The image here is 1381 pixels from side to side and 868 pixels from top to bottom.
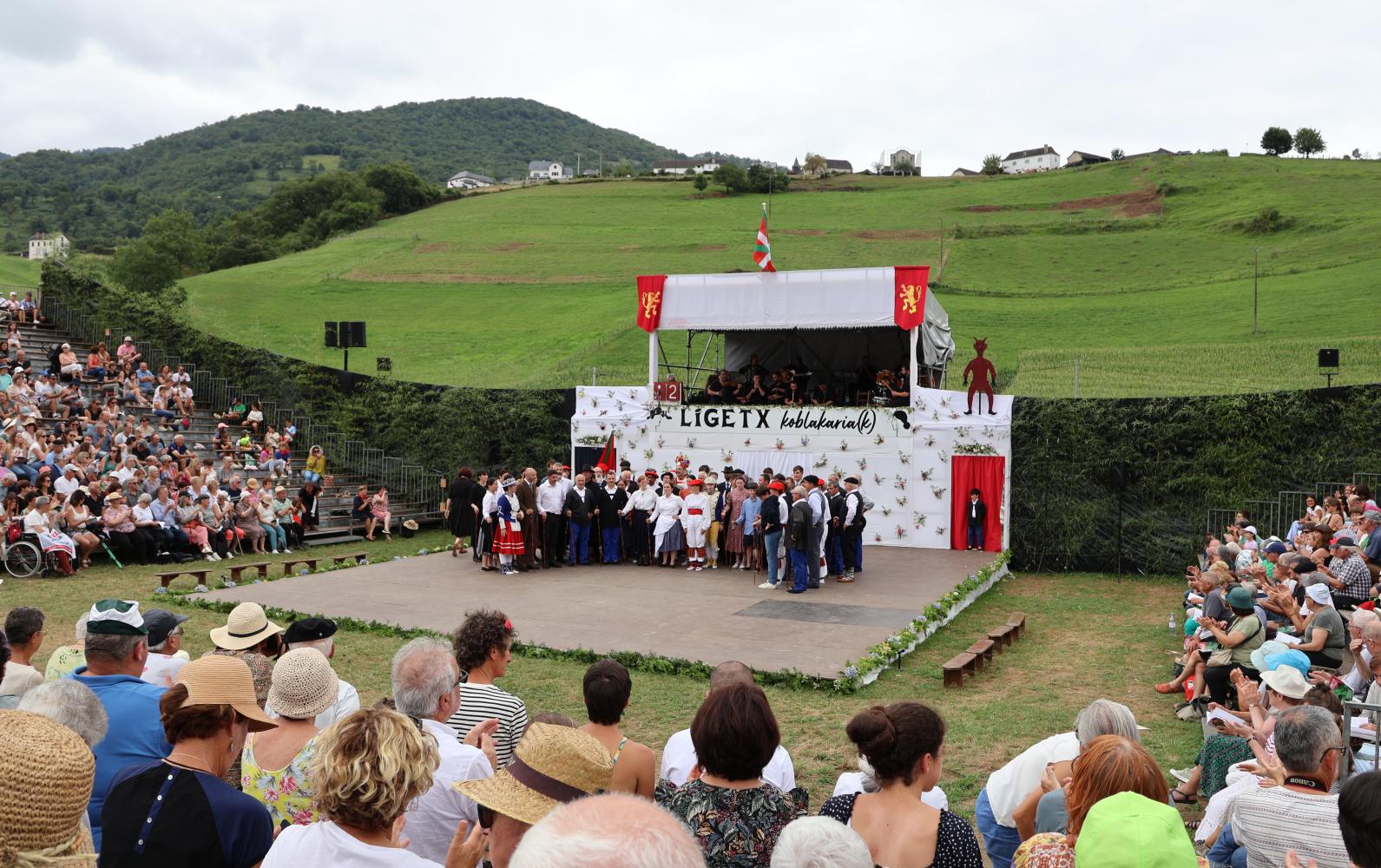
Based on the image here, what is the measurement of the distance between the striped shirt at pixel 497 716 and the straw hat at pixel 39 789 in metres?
2.26

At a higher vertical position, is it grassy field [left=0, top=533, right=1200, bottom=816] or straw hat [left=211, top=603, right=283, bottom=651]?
straw hat [left=211, top=603, right=283, bottom=651]

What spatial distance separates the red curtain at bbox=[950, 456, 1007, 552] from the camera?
17031 mm

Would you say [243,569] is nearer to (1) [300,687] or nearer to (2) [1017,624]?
(2) [1017,624]

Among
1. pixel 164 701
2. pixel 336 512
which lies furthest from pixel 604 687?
pixel 336 512

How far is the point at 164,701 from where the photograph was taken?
10.5 ft

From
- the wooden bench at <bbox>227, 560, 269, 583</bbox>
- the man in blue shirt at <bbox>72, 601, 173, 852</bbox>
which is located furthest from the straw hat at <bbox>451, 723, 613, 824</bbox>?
the wooden bench at <bbox>227, 560, 269, 583</bbox>

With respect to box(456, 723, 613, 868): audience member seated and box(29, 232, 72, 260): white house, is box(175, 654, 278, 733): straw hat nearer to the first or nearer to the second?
box(456, 723, 613, 868): audience member seated

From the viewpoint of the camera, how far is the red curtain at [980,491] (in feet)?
55.9

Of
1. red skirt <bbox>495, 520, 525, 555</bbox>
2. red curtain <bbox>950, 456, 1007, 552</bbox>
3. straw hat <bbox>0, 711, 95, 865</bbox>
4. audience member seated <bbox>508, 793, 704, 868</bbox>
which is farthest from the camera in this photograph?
red curtain <bbox>950, 456, 1007, 552</bbox>

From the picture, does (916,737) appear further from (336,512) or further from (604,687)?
(336,512)

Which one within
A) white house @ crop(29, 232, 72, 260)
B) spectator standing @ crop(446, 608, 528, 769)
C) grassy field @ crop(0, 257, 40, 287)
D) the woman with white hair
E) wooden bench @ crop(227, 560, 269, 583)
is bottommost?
wooden bench @ crop(227, 560, 269, 583)

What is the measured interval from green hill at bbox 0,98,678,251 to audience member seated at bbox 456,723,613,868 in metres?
68.9

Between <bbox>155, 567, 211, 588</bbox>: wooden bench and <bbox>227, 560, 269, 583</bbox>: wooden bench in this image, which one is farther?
<bbox>227, 560, 269, 583</bbox>: wooden bench

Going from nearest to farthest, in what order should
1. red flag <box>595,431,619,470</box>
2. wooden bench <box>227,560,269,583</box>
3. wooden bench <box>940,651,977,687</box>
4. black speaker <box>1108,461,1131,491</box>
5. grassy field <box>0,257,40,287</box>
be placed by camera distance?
wooden bench <box>940,651,977,687</box>, wooden bench <box>227,560,269,583</box>, black speaker <box>1108,461,1131,491</box>, red flag <box>595,431,619,470</box>, grassy field <box>0,257,40,287</box>
